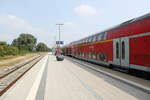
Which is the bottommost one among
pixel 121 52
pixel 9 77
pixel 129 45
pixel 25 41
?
pixel 9 77

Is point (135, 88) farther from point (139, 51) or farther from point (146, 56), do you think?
point (139, 51)

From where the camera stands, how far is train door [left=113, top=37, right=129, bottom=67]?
15430mm

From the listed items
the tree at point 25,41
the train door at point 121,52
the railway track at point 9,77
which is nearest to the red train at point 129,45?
the train door at point 121,52

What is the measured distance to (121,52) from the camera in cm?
1655

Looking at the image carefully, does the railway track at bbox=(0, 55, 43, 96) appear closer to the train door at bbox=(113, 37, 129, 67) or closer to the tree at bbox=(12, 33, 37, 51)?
the train door at bbox=(113, 37, 129, 67)

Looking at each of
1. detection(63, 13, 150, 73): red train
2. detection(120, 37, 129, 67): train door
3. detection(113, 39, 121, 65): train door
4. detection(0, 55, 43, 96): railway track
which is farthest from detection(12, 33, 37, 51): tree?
detection(120, 37, 129, 67): train door

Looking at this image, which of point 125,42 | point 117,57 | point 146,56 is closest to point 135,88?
point 146,56

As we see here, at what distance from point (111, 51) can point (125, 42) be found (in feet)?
11.2

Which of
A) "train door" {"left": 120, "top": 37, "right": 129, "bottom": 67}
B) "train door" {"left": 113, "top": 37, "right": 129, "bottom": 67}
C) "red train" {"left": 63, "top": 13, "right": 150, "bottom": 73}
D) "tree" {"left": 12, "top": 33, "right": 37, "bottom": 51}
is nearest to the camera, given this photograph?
"red train" {"left": 63, "top": 13, "right": 150, "bottom": 73}

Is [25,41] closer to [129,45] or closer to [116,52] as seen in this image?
[116,52]


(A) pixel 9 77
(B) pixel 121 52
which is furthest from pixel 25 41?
(B) pixel 121 52

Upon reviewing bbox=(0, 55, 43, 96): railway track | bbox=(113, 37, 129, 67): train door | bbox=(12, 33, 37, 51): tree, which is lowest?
bbox=(0, 55, 43, 96): railway track

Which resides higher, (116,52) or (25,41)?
(25,41)

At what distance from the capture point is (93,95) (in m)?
8.99
